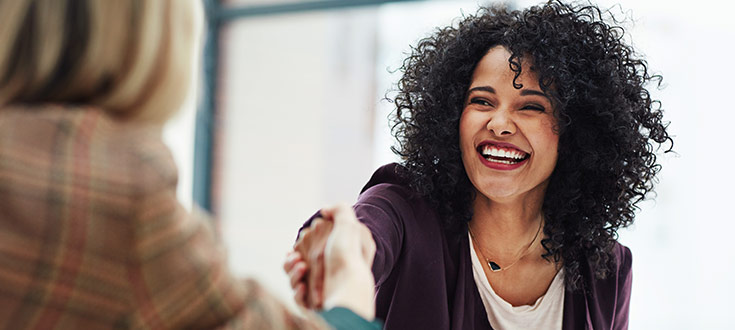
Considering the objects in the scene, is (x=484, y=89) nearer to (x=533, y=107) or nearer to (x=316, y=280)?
(x=533, y=107)

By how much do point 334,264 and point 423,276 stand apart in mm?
461

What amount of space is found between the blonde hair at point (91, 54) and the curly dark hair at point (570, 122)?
0.91 metres

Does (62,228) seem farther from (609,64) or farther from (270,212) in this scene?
(270,212)

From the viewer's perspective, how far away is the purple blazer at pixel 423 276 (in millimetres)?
1583

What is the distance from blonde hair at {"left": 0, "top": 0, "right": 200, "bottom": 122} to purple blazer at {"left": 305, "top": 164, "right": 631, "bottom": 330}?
0.67 m

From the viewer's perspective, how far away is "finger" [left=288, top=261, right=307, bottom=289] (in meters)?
1.25

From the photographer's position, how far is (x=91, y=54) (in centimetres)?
87

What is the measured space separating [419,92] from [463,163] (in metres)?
0.23


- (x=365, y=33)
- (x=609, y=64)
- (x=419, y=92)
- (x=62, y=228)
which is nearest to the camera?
(x=62, y=228)

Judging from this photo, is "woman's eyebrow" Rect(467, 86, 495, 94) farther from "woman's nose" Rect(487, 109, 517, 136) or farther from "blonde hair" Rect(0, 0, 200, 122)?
"blonde hair" Rect(0, 0, 200, 122)

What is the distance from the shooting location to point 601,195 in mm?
1810

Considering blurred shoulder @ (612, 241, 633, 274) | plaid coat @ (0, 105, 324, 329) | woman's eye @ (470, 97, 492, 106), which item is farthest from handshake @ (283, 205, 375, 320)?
blurred shoulder @ (612, 241, 633, 274)

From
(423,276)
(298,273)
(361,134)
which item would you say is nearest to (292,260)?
(298,273)

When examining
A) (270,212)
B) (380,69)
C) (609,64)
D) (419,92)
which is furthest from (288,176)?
(609,64)
